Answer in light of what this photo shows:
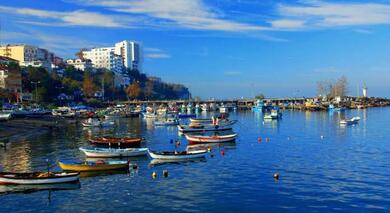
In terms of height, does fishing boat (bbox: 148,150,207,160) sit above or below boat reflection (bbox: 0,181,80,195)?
above

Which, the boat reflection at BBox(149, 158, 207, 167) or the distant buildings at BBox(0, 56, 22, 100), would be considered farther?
the distant buildings at BBox(0, 56, 22, 100)

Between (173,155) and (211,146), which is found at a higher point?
(173,155)

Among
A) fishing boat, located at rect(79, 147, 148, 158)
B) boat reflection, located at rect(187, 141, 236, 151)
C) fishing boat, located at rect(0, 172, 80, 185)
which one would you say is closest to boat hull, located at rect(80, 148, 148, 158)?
fishing boat, located at rect(79, 147, 148, 158)

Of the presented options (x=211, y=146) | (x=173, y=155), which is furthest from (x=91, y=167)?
(x=211, y=146)

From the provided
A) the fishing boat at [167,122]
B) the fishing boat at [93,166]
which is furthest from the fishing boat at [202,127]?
the fishing boat at [93,166]

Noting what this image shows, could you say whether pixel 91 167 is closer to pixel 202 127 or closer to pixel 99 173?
pixel 99 173

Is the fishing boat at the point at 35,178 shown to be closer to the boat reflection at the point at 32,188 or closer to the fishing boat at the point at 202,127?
the boat reflection at the point at 32,188

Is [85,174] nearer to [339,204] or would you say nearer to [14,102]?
[339,204]

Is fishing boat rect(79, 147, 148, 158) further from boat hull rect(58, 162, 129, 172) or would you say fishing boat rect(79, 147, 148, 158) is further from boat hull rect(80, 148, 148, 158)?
boat hull rect(58, 162, 129, 172)

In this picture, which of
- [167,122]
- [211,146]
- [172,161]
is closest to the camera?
[172,161]

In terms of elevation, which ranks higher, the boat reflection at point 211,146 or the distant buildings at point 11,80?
the distant buildings at point 11,80

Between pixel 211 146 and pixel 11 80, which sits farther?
pixel 11 80

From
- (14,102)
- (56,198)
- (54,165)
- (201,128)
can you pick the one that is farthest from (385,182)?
(14,102)

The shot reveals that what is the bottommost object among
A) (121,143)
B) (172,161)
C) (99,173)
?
(99,173)
